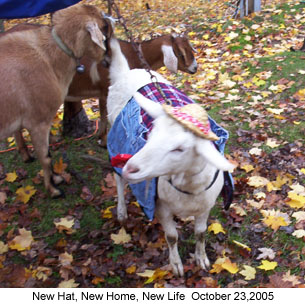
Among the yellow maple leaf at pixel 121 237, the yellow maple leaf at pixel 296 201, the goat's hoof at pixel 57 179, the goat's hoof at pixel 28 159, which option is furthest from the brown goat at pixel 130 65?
the yellow maple leaf at pixel 296 201

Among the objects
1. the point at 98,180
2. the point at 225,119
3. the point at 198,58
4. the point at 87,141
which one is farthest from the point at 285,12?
the point at 98,180

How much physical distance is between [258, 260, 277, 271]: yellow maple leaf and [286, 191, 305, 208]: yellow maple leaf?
797 mm

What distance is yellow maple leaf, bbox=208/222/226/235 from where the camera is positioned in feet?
10.6

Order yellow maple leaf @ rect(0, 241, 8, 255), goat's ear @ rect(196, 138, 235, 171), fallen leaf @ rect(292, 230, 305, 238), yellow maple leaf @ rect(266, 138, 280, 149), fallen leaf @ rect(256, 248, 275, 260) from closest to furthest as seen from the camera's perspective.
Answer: goat's ear @ rect(196, 138, 235, 171) → fallen leaf @ rect(256, 248, 275, 260) → fallen leaf @ rect(292, 230, 305, 238) → yellow maple leaf @ rect(0, 241, 8, 255) → yellow maple leaf @ rect(266, 138, 280, 149)

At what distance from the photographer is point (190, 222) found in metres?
3.44

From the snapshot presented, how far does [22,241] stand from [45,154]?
92 cm

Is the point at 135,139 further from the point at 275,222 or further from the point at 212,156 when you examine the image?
the point at 275,222

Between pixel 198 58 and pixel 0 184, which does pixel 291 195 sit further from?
pixel 198 58

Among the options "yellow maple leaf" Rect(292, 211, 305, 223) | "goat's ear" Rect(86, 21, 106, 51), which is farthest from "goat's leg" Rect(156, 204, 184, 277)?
"goat's ear" Rect(86, 21, 106, 51)

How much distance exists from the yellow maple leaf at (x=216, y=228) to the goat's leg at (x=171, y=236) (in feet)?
1.67

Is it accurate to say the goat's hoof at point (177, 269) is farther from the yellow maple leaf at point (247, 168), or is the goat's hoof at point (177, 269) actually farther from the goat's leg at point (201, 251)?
the yellow maple leaf at point (247, 168)

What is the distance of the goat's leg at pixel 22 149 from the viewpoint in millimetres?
4227

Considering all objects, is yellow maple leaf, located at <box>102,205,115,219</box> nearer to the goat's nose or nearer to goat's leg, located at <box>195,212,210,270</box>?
goat's leg, located at <box>195,212,210,270</box>

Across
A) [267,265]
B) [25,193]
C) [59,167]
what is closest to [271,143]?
[267,265]
